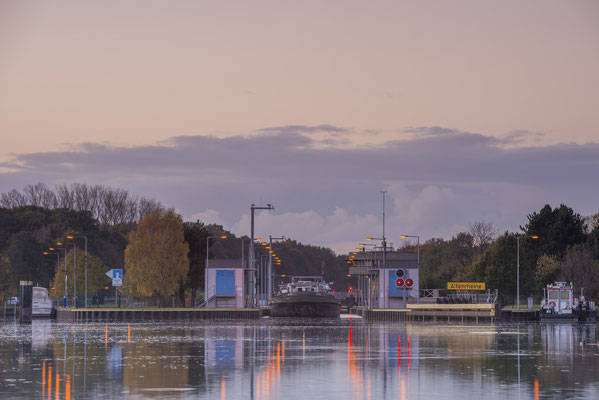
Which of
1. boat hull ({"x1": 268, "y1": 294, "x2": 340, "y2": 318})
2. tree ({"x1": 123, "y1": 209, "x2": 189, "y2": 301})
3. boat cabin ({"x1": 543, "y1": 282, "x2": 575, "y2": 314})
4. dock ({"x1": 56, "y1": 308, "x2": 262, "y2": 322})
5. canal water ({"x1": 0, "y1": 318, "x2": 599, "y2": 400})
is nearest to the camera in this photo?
canal water ({"x1": 0, "y1": 318, "x2": 599, "y2": 400})

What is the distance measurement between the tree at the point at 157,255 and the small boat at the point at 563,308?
136 ft

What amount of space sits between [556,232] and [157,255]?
6179 cm

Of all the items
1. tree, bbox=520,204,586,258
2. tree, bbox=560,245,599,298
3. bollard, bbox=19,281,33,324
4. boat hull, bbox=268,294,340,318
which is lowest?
boat hull, bbox=268,294,340,318

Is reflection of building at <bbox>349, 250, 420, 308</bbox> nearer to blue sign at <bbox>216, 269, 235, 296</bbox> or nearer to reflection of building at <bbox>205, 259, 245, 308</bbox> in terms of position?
reflection of building at <bbox>205, 259, 245, 308</bbox>

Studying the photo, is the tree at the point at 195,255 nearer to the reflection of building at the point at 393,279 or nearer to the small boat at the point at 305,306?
the small boat at the point at 305,306

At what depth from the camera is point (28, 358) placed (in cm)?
3647

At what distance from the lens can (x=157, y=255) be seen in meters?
115

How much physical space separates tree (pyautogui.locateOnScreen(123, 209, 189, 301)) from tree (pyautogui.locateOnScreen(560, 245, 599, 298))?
45.9 m

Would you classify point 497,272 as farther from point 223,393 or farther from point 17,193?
point 223,393

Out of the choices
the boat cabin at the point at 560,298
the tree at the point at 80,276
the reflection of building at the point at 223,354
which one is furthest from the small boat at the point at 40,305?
the reflection of building at the point at 223,354

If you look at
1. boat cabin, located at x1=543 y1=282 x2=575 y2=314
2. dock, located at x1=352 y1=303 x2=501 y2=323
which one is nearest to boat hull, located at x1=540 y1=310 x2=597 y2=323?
boat cabin, located at x1=543 y1=282 x2=575 y2=314

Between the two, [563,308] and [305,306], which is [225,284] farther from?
[563,308]

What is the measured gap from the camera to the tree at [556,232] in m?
146

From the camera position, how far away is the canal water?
24.8m
